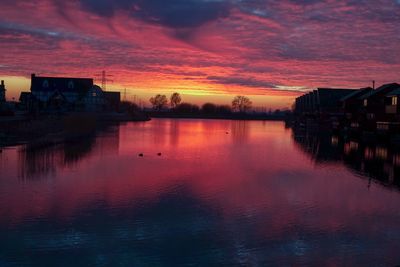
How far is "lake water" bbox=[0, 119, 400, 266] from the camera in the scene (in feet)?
33.0

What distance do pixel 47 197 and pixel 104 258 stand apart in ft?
22.5

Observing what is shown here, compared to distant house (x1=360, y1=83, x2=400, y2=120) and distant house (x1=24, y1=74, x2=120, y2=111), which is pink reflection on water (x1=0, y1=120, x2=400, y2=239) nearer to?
distant house (x1=360, y1=83, x2=400, y2=120)

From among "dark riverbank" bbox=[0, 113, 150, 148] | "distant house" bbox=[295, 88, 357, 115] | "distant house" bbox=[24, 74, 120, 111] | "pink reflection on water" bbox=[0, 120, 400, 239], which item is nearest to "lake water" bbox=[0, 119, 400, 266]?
"pink reflection on water" bbox=[0, 120, 400, 239]

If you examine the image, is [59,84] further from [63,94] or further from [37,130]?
[37,130]

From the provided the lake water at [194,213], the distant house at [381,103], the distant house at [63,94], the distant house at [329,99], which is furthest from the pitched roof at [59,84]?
the lake water at [194,213]

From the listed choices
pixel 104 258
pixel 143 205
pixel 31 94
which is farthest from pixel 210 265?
pixel 31 94

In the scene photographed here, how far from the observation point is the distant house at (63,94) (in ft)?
250

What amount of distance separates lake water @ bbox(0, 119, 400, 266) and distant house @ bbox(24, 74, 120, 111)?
52.1 metres

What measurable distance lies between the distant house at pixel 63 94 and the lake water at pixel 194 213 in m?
52.1

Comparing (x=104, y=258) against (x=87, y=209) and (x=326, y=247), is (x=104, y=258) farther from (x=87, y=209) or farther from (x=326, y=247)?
(x=326, y=247)

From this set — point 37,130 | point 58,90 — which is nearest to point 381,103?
point 37,130

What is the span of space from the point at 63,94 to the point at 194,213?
71377 mm

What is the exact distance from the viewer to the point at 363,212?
14781 millimetres

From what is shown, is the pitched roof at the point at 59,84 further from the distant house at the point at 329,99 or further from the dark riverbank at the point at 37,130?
the distant house at the point at 329,99
